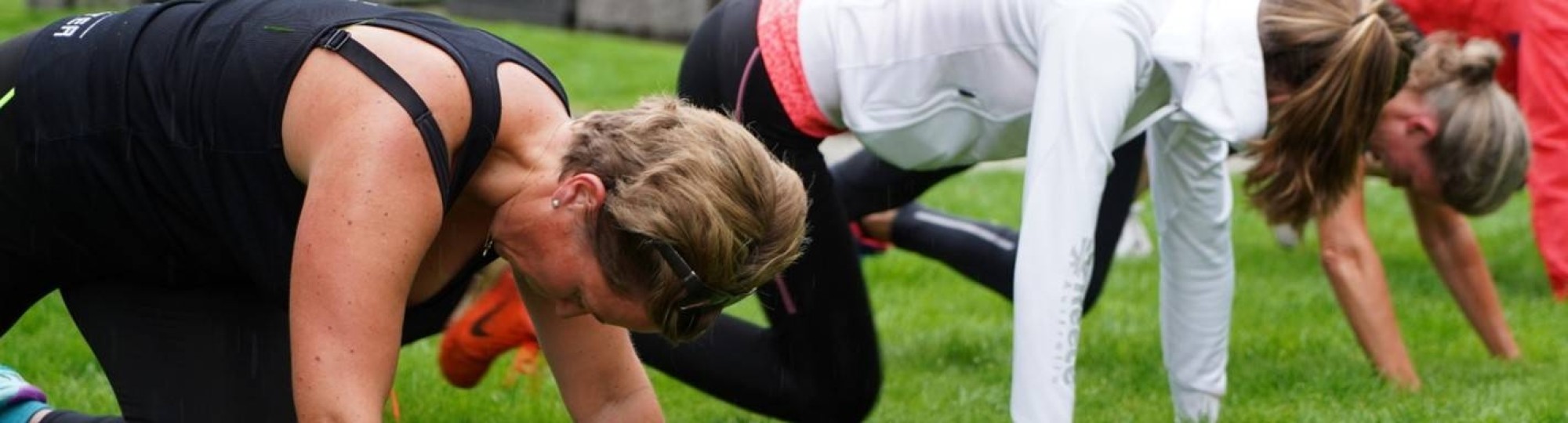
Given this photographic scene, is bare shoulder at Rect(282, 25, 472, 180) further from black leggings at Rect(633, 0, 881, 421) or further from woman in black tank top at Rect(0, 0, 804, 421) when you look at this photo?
black leggings at Rect(633, 0, 881, 421)

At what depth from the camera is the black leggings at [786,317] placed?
4.22m

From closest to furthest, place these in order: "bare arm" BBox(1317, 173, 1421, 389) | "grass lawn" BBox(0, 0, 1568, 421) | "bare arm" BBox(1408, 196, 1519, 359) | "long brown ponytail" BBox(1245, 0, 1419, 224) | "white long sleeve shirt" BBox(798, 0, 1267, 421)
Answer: "white long sleeve shirt" BBox(798, 0, 1267, 421) < "long brown ponytail" BBox(1245, 0, 1419, 224) < "grass lawn" BBox(0, 0, 1568, 421) < "bare arm" BBox(1317, 173, 1421, 389) < "bare arm" BBox(1408, 196, 1519, 359)

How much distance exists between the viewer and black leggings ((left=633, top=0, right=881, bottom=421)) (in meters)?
4.22

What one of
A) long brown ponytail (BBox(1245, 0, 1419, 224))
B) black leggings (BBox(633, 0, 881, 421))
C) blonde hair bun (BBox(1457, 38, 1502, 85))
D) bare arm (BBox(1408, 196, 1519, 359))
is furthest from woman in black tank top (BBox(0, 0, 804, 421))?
bare arm (BBox(1408, 196, 1519, 359))

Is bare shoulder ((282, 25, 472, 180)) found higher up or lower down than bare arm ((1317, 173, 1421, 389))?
higher up

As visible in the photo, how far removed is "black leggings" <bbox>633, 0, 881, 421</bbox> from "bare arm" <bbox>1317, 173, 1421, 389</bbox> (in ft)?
4.75

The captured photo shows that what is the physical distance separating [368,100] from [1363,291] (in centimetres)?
318

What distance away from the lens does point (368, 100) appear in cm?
281

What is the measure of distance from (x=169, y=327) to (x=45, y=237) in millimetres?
286

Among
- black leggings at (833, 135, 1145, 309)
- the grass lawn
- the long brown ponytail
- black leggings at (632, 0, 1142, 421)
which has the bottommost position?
the grass lawn

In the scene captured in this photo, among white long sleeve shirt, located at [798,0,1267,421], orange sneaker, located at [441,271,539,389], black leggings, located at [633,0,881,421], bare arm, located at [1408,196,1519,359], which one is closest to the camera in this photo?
white long sleeve shirt, located at [798,0,1267,421]

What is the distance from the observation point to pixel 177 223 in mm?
3273

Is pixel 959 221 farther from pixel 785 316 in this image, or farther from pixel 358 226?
pixel 358 226

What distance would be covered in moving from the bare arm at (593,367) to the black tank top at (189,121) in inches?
21.8
